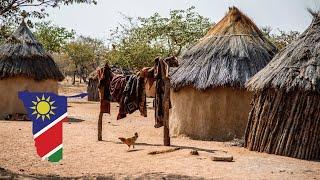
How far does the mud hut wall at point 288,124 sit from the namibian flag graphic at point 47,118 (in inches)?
195

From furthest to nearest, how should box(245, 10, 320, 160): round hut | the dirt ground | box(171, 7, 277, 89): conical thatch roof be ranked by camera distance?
box(171, 7, 277, 89): conical thatch roof, box(245, 10, 320, 160): round hut, the dirt ground

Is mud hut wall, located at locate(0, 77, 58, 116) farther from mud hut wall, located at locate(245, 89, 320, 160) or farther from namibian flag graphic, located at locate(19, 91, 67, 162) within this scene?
namibian flag graphic, located at locate(19, 91, 67, 162)

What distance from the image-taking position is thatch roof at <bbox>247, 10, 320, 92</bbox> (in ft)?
31.1

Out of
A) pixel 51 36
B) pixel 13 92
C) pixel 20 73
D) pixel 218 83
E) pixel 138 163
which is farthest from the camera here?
pixel 51 36

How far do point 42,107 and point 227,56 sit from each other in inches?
272

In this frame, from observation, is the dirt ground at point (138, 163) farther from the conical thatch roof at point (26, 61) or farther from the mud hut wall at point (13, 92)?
the conical thatch roof at point (26, 61)

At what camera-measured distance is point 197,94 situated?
1262cm

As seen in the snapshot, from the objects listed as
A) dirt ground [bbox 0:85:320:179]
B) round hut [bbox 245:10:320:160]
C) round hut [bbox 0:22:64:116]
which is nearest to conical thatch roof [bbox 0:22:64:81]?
round hut [bbox 0:22:64:116]

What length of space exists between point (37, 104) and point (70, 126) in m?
7.96

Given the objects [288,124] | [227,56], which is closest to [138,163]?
[288,124]

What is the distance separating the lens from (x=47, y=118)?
6828mm

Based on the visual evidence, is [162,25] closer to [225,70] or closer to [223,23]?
[223,23]

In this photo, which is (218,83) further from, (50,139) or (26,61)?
(26,61)

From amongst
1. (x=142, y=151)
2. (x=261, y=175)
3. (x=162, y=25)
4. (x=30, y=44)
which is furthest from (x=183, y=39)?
(x=261, y=175)
